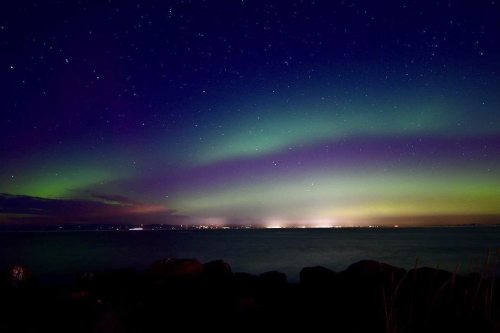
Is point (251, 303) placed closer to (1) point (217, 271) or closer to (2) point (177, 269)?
(2) point (177, 269)

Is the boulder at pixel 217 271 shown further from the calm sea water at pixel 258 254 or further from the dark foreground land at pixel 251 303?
the calm sea water at pixel 258 254

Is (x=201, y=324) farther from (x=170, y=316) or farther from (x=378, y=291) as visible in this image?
(x=378, y=291)

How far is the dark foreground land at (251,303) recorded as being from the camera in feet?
15.5

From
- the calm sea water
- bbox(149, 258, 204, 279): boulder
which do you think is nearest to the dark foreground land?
bbox(149, 258, 204, 279): boulder

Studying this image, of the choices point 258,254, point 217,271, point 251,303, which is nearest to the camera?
point 251,303

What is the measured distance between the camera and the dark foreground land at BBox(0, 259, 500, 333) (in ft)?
15.5

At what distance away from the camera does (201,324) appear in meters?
6.79

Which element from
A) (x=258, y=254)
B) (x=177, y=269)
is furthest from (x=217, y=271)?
(x=258, y=254)

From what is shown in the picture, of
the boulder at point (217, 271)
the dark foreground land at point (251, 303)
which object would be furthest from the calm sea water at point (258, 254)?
the boulder at point (217, 271)

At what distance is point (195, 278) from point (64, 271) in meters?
26.0

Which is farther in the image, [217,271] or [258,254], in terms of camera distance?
[258,254]

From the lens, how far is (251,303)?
7.06 m

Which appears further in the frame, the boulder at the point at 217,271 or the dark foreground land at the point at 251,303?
the boulder at the point at 217,271

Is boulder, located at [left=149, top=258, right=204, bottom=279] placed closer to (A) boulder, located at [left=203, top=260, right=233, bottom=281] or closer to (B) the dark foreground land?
(B) the dark foreground land
